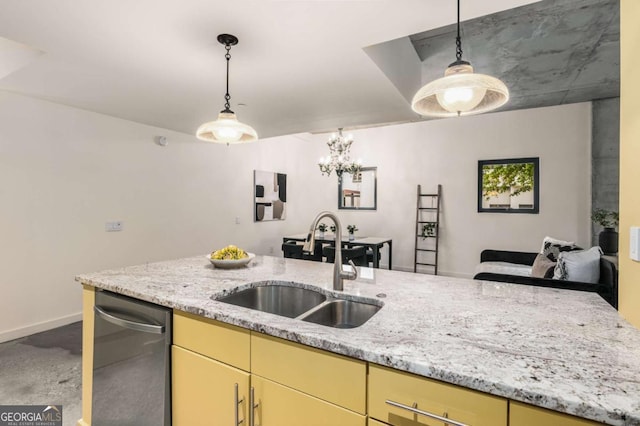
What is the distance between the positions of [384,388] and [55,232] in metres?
3.75

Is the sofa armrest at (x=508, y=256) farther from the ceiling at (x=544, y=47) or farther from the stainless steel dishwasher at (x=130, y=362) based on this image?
the stainless steel dishwasher at (x=130, y=362)

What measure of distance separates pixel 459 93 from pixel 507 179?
14.7 ft

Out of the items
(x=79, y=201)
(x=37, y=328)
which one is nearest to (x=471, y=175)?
(x=79, y=201)

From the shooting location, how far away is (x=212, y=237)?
4.90 metres

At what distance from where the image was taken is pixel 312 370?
3.29ft

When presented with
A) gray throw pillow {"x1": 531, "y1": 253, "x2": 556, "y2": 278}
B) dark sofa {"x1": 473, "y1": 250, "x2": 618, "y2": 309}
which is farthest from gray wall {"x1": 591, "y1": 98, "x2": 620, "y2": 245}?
dark sofa {"x1": 473, "y1": 250, "x2": 618, "y2": 309}

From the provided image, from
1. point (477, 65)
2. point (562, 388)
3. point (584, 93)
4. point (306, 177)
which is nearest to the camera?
point (562, 388)

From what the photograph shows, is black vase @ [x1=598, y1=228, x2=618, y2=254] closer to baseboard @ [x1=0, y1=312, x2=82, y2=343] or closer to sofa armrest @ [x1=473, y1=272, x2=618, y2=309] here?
sofa armrest @ [x1=473, y1=272, x2=618, y2=309]

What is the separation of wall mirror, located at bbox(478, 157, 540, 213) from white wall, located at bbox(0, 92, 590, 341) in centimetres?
12

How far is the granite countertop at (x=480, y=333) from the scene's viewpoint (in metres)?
0.72

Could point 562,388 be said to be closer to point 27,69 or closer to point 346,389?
point 346,389

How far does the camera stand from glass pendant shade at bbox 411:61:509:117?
1226 mm

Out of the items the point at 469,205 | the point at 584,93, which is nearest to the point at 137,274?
the point at 469,205

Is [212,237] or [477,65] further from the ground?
[477,65]
